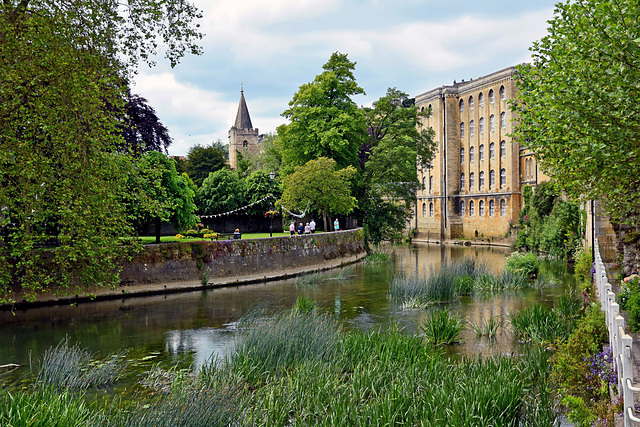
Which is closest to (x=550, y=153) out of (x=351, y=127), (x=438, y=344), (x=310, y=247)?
(x=438, y=344)

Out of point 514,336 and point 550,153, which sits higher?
point 550,153

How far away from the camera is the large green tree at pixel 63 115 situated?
40.1ft

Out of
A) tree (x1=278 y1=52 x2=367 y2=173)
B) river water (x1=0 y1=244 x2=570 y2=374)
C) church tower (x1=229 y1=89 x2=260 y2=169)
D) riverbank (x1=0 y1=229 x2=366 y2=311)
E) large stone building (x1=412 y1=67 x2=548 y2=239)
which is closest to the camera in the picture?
river water (x1=0 y1=244 x2=570 y2=374)

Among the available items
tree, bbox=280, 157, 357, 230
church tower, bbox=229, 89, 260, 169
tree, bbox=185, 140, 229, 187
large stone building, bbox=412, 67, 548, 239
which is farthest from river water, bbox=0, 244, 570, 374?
church tower, bbox=229, 89, 260, 169

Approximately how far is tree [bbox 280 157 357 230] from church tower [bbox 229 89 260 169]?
67.4 meters

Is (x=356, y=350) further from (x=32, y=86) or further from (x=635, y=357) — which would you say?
(x=32, y=86)

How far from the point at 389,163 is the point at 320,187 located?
565cm

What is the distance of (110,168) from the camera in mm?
13961

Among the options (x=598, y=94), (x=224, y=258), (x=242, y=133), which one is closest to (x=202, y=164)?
(x=224, y=258)

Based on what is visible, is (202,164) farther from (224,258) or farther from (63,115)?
(63,115)

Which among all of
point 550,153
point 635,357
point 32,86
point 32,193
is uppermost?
point 32,86

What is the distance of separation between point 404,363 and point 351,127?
28363 mm

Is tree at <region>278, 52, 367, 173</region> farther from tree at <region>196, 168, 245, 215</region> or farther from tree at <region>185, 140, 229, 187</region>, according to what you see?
tree at <region>185, 140, 229, 187</region>

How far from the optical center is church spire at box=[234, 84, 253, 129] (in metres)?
104
